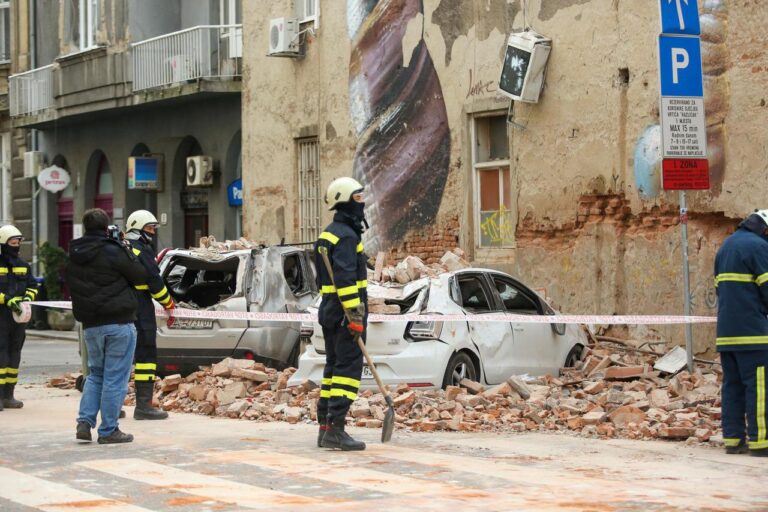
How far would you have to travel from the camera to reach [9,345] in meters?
14.6

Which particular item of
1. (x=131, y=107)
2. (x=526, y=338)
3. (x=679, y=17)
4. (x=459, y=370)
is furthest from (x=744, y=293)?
(x=131, y=107)

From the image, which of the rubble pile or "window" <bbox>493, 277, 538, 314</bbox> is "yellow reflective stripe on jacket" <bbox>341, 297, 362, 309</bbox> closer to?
the rubble pile

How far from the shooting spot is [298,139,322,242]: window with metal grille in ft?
76.1

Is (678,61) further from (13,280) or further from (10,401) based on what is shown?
(10,401)

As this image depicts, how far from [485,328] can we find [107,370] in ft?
13.7

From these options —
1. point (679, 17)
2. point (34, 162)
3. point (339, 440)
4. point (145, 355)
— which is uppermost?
point (34, 162)

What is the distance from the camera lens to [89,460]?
10.3 meters

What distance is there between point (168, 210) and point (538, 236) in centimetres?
1270

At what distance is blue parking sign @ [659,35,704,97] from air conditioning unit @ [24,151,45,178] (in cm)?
2302

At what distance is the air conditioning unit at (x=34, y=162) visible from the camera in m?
34.4

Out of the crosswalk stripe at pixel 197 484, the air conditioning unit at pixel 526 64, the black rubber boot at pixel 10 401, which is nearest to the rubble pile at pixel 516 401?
the black rubber boot at pixel 10 401

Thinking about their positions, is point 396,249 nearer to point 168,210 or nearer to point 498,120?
point 498,120

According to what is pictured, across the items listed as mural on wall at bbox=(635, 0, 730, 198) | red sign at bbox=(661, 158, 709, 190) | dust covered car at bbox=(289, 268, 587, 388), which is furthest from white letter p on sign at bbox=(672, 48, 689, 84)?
dust covered car at bbox=(289, 268, 587, 388)

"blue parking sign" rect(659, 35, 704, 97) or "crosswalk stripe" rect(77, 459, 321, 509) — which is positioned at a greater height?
"blue parking sign" rect(659, 35, 704, 97)
